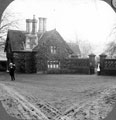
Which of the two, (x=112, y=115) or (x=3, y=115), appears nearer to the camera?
(x=3, y=115)

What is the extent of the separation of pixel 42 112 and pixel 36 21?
2.15 ft

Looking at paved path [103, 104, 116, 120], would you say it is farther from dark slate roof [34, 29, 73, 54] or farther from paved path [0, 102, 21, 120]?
paved path [0, 102, 21, 120]

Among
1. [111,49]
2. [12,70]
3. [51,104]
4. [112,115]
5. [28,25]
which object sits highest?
[28,25]

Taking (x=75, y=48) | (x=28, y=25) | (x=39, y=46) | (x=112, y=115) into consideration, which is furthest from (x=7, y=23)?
(x=112, y=115)

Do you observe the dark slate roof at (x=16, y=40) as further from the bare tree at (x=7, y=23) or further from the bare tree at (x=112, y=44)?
the bare tree at (x=112, y=44)

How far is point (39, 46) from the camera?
1326 millimetres

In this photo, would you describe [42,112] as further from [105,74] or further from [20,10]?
[20,10]

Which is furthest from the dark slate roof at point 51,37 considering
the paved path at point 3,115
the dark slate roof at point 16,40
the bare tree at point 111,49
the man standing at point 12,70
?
the paved path at point 3,115

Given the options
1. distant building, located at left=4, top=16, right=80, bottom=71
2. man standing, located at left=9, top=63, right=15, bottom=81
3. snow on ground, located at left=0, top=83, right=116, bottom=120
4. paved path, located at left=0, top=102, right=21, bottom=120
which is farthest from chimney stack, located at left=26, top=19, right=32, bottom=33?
paved path, located at left=0, top=102, right=21, bottom=120

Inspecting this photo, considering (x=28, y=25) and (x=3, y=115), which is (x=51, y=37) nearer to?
(x=28, y=25)

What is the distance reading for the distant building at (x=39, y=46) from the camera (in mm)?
1302

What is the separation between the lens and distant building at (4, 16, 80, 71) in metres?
1.30

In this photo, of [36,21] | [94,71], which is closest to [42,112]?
[94,71]

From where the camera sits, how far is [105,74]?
55.9 inches
